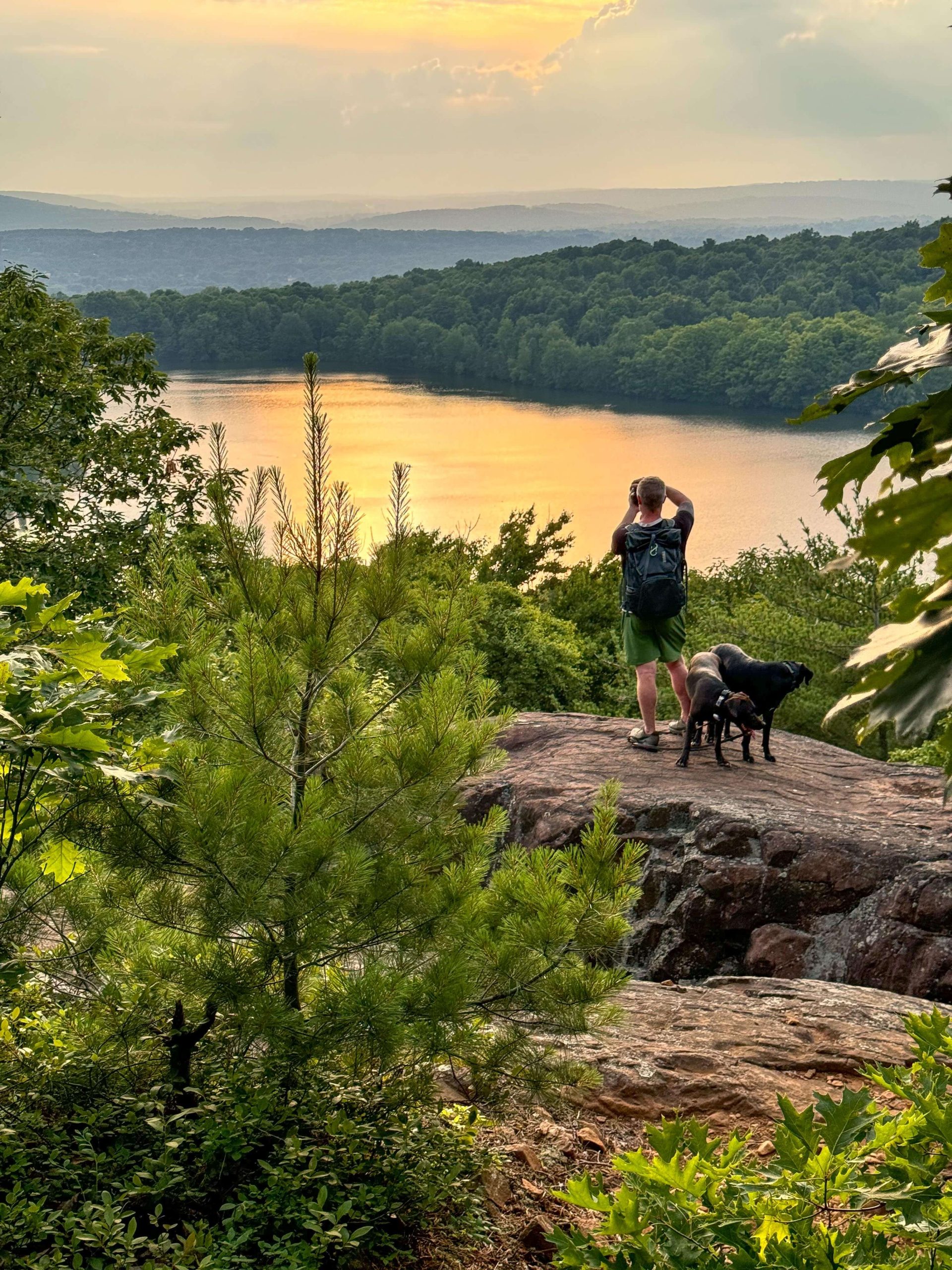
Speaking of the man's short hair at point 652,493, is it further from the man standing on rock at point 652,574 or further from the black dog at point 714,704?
the black dog at point 714,704

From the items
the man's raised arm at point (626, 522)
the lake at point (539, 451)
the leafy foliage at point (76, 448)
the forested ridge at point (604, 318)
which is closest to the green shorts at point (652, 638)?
the man's raised arm at point (626, 522)

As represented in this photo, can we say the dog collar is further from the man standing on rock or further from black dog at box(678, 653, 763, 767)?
the man standing on rock

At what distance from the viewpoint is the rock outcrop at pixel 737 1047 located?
14.7 feet

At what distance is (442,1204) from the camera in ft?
11.8

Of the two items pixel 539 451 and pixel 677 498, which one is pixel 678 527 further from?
pixel 539 451

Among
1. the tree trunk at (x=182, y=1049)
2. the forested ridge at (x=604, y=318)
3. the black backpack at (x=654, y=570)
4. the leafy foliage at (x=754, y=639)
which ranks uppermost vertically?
the forested ridge at (x=604, y=318)

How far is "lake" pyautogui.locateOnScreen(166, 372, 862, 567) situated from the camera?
4919 centimetres

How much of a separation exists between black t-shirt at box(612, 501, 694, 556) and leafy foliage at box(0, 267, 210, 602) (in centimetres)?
754

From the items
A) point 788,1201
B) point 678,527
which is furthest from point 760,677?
point 788,1201

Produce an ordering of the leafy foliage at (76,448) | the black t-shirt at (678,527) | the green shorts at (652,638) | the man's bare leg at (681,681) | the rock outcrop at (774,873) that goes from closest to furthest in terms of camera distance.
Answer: the rock outcrop at (774,873) → the black t-shirt at (678,527) → the green shorts at (652,638) → the man's bare leg at (681,681) → the leafy foliage at (76,448)

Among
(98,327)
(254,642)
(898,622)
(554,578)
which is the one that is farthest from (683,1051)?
(554,578)

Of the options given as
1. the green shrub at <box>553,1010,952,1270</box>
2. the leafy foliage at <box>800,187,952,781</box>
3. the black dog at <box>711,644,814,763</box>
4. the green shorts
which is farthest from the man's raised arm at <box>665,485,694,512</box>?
the leafy foliage at <box>800,187,952,781</box>

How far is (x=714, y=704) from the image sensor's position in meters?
7.46

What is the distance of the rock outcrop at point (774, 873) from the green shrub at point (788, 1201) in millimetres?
4075
